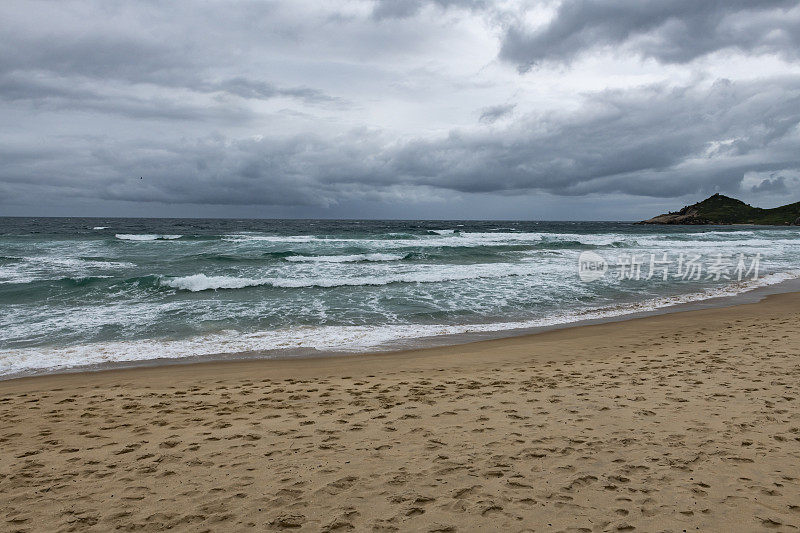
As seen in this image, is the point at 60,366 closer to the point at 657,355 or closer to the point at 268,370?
the point at 268,370

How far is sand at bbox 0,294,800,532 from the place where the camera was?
11.6 ft

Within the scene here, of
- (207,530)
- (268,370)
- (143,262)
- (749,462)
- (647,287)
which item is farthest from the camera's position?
(143,262)

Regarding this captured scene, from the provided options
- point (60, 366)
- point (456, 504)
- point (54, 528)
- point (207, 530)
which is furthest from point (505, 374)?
point (60, 366)

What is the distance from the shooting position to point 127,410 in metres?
6.19

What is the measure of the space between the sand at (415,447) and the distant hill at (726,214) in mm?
131751

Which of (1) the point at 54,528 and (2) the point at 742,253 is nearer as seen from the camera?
(1) the point at 54,528

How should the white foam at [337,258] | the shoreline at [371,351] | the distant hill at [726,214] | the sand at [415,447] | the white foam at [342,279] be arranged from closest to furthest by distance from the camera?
the sand at [415,447] → the shoreline at [371,351] → the white foam at [342,279] → the white foam at [337,258] → the distant hill at [726,214]

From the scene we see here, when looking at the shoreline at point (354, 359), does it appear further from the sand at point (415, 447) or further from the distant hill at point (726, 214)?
the distant hill at point (726, 214)

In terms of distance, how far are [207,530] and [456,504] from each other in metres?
1.88

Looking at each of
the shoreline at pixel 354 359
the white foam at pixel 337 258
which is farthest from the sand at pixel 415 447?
the white foam at pixel 337 258

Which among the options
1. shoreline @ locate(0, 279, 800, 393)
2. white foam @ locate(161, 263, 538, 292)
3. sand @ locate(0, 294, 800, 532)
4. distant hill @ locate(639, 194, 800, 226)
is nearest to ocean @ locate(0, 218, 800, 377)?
white foam @ locate(161, 263, 538, 292)

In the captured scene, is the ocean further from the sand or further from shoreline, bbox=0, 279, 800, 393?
the sand

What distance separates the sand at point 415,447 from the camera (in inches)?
140

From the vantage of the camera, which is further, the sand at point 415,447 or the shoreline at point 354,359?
the shoreline at point 354,359
